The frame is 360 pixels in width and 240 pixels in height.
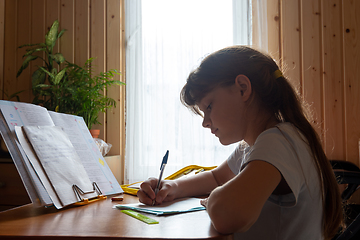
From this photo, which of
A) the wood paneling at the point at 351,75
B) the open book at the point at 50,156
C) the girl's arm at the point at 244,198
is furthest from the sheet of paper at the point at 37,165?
the wood paneling at the point at 351,75

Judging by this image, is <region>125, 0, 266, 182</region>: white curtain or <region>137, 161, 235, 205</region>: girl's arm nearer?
<region>137, 161, 235, 205</region>: girl's arm

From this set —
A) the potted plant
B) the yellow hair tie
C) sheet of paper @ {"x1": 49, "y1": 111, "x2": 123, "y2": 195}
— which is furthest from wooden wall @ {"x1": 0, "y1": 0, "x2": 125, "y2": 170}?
the yellow hair tie

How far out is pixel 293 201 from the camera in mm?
654

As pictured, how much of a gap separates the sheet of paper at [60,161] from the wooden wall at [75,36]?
1730mm

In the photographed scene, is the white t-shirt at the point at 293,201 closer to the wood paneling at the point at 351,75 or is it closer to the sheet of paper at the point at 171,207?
the sheet of paper at the point at 171,207

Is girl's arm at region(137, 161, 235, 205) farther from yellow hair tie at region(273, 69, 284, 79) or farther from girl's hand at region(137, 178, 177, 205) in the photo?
yellow hair tie at region(273, 69, 284, 79)

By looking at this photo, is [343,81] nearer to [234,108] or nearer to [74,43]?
[234,108]

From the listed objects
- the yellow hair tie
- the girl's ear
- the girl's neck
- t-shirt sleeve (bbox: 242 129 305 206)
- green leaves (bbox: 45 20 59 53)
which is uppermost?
green leaves (bbox: 45 20 59 53)

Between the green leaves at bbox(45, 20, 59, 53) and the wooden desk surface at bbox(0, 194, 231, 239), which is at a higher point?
the green leaves at bbox(45, 20, 59, 53)

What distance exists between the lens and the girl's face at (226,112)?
0.79 m

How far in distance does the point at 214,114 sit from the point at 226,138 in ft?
0.27

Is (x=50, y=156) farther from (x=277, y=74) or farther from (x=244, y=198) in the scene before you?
(x=277, y=74)

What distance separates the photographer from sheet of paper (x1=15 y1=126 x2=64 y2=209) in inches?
27.2

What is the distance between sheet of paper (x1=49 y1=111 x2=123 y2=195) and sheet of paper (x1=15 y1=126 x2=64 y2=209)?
18cm
